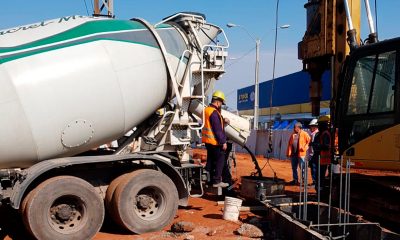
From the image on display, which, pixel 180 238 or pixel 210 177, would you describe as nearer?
pixel 180 238

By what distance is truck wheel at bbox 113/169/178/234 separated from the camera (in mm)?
6926

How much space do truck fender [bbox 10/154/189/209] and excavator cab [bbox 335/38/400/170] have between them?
8.60 ft

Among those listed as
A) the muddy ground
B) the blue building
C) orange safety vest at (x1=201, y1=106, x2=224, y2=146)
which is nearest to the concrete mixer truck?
the muddy ground

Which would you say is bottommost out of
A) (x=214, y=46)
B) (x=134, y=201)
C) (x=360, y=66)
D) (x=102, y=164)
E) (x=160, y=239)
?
(x=160, y=239)

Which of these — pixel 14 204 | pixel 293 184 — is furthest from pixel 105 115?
pixel 293 184

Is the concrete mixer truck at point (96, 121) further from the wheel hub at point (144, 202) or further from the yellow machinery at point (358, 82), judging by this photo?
the yellow machinery at point (358, 82)

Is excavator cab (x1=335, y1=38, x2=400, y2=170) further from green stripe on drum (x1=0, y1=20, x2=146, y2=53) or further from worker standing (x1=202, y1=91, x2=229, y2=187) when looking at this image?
green stripe on drum (x1=0, y1=20, x2=146, y2=53)

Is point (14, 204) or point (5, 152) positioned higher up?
point (5, 152)

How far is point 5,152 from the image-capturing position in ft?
20.3

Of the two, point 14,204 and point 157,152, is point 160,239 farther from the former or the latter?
point 14,204

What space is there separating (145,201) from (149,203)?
0.34ft

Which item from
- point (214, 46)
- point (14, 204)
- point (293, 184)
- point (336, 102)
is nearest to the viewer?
point (14, 204)

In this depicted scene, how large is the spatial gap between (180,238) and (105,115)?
6.84 feet

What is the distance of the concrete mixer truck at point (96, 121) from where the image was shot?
20.4ft
